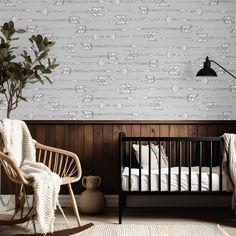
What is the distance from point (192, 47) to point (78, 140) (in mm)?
1392

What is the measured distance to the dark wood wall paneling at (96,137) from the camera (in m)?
4.73

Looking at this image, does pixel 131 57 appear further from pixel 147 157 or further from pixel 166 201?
pixel 166 201

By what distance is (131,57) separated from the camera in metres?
4.74

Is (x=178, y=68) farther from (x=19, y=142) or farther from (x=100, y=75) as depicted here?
(x=19, y=142)

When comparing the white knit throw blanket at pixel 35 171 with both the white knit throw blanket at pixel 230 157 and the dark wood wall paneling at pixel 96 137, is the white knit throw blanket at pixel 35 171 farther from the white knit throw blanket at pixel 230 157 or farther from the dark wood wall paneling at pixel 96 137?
the white knit throw blanket at pixel 230 157

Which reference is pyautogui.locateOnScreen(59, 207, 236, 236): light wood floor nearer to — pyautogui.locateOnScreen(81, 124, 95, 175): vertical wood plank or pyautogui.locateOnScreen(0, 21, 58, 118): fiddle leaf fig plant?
pyautogui.locateOnScreen(81, 124, 95, 175): vertical wood plank

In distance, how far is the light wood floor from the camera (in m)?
4.09

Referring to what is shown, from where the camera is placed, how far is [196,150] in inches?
185

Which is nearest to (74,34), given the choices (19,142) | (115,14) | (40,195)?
(115,14)

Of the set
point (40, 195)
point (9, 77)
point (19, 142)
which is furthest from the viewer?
point (9, 77)

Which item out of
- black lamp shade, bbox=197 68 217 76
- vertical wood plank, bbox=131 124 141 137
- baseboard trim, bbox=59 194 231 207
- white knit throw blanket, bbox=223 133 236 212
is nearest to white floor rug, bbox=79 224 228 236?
white knit throw blanket, bbox=223 133 236 212

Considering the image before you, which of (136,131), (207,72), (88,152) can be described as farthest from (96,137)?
(207,72)

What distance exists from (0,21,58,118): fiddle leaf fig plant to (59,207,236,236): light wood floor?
1.19 m

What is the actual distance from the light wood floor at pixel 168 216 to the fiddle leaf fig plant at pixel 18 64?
3.91ft
